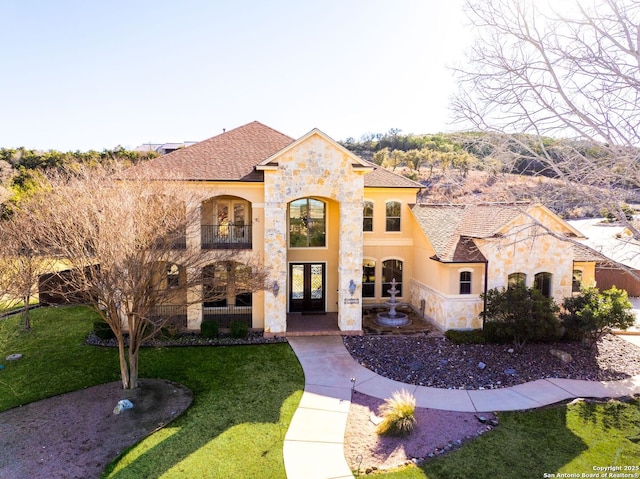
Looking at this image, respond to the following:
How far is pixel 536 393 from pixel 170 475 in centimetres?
982

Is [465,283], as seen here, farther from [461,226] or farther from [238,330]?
[238,330]

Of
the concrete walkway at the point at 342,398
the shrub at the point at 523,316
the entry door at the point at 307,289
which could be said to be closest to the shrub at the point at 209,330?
the concrete walkway at the point at 342,398

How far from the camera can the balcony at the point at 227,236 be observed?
16203 mm

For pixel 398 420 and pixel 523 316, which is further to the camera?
pixel 523 316

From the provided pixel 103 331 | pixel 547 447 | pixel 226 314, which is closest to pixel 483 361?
pixel 547 447

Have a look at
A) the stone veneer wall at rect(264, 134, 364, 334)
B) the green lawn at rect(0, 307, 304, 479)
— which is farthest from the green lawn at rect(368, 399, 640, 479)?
the stone veneer wall at rect(264, 134, 364, 334)

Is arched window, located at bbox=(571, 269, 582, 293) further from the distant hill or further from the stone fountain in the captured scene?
the distant hill

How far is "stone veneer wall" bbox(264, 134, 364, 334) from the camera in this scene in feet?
49.7

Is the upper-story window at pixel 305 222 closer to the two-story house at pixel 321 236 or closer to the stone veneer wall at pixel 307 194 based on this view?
the two-story house at pixel 321 236

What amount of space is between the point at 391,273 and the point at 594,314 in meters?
8.99

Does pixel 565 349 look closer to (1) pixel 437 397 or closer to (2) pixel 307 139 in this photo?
(1) pixel 437 397

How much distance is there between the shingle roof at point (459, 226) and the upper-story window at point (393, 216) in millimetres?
882

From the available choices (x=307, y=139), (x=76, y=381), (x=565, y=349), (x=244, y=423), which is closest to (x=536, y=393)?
(x=565, y=349)

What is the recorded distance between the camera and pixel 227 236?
56.5ft
